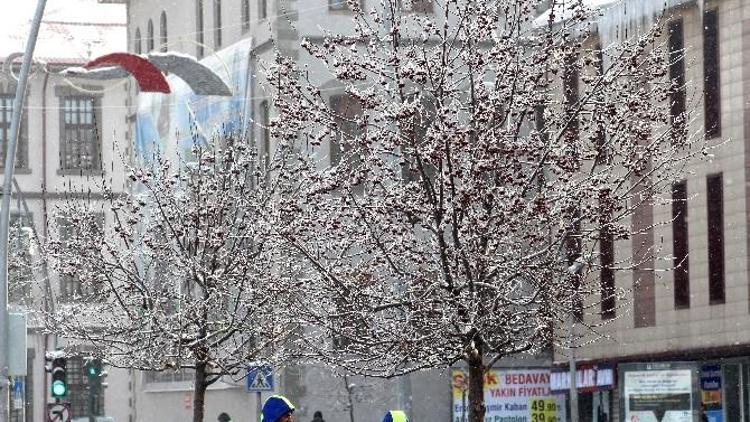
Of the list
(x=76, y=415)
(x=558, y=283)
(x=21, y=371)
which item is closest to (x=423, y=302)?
(x=558, y=283)

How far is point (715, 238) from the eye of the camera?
4494 centimetres

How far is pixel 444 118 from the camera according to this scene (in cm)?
1967

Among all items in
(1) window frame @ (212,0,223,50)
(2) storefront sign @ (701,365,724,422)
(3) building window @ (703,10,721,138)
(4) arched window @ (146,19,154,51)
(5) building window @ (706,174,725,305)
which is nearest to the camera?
(3) building window @ (703,10,721,138)

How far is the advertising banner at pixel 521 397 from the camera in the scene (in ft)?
174

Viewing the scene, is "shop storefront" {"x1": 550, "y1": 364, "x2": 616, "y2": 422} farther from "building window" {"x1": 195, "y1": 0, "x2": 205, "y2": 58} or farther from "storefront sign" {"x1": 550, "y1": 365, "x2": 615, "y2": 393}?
"building window" {"x1": 195, "y1": 0, "x2": 205, "y2": 58}

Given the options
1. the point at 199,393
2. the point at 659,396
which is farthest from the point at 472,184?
the point at 659,396

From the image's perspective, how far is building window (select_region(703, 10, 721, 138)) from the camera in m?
44.6

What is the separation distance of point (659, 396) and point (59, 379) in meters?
18.2

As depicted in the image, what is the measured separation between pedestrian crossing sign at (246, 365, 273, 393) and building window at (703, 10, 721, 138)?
14556 mm

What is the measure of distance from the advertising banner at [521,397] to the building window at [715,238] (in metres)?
8.76

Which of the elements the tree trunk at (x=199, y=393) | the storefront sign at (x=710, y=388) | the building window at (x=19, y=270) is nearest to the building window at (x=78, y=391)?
the building window at (x=19, y=270)

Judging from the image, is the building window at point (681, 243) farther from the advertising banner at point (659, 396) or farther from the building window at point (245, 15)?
the building window at point (245, 15)

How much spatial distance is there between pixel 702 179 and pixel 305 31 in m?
10.2

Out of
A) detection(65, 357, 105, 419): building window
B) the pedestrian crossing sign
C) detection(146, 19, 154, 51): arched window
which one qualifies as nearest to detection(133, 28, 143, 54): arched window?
detection(146, 19, 154, 51): arched window
